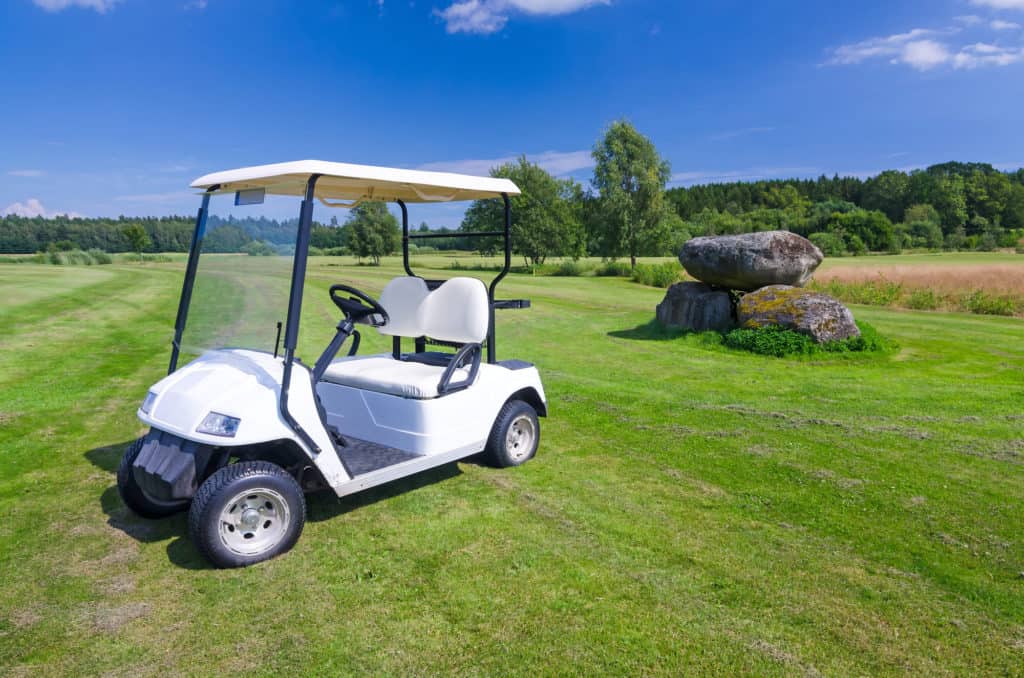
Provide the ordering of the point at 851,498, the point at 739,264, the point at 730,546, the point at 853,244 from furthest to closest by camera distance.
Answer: the point at 853,244, the point at 739,264, the point at 851,498, the point at 730,546

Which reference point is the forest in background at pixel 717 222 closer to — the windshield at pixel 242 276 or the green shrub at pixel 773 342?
the windshield at pixel 242 276

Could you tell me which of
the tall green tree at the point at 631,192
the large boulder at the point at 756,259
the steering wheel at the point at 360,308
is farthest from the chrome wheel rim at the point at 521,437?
the tall green tree at the point at 631,192

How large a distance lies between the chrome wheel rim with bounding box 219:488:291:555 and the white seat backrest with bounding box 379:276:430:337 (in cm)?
215

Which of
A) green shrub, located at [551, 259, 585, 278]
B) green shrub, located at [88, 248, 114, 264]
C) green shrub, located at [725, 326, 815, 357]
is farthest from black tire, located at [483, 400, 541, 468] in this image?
green shrub, located at [88, 248, 114, 264]

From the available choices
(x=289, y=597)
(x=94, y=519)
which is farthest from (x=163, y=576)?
(x=94, y=519)

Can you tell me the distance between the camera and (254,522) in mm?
3863

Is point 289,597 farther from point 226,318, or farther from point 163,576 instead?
point 226,318

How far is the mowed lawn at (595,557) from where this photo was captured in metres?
3.02

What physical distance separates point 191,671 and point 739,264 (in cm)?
1072

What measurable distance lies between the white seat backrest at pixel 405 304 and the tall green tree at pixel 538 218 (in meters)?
38.4

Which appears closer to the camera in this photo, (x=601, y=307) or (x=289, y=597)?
(x=289, y=597)

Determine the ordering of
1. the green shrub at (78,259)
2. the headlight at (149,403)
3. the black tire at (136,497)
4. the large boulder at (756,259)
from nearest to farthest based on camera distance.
Answer: the headlight at (149,403), the black tire at (136,497), the large boulder at (756,259), the green shrub at (78,259)

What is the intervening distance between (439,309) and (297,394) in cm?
185

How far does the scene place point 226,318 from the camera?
4.75 meters
